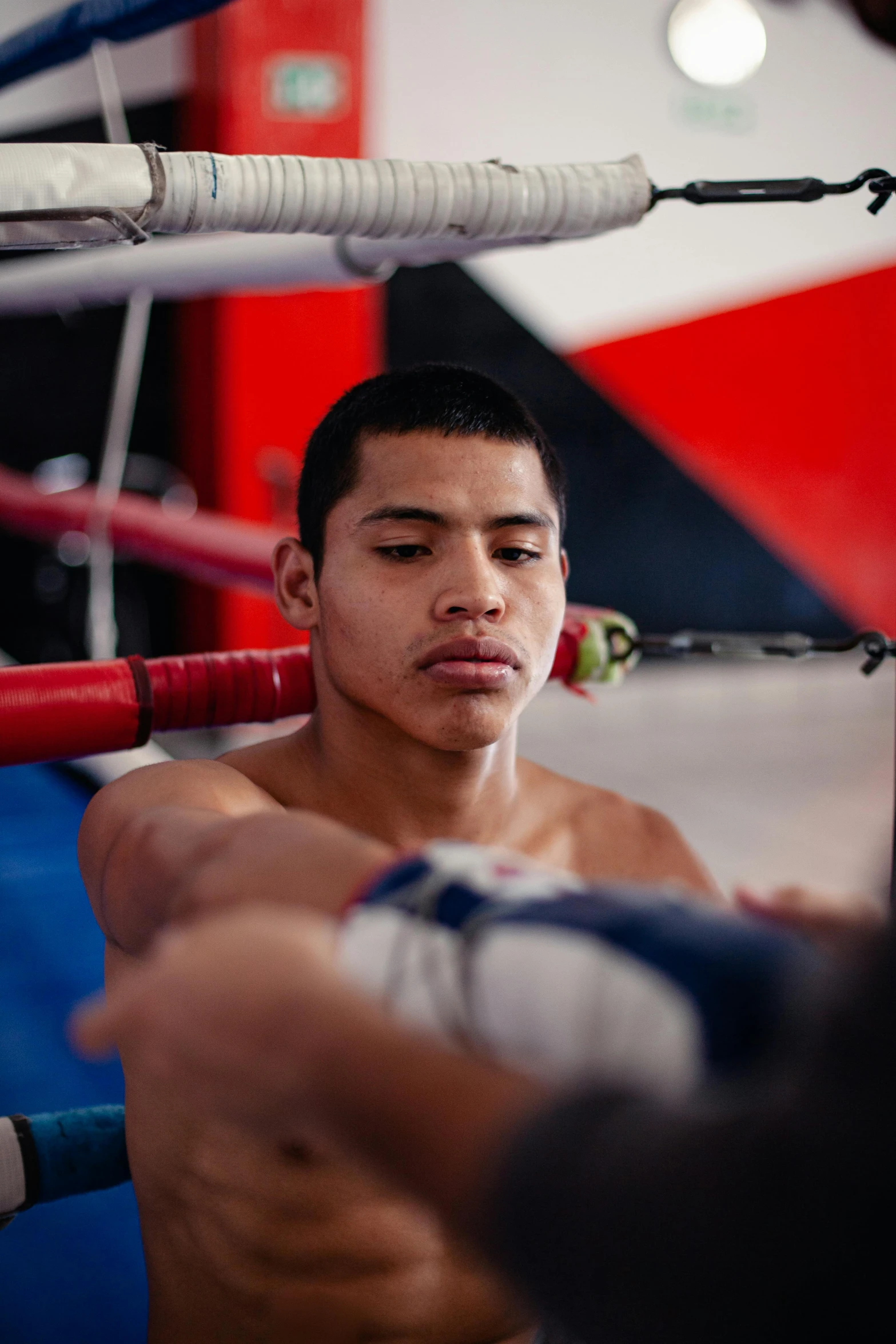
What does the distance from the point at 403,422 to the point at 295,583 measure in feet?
0.67

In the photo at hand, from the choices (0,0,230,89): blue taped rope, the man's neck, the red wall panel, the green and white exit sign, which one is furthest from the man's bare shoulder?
the red wall panel

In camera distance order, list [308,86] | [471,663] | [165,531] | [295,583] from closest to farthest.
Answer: [471,663], [295,583], [165,531], [308,86]

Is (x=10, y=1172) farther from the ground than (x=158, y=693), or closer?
closer

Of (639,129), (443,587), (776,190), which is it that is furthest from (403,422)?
(639,129)

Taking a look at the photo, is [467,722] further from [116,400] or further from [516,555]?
[116,400]

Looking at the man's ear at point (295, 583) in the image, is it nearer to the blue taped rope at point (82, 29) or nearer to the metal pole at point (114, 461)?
the blue taped rope at point (82, 29)

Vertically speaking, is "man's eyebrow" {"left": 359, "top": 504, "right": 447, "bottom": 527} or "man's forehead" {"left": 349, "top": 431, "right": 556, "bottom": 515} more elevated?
"man's forehead" {"left": 349, "top": 431, "right": 556, "bottom": 515}

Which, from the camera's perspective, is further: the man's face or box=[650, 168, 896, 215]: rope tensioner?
box=[650, 168, 896, 215]: rope tensioner

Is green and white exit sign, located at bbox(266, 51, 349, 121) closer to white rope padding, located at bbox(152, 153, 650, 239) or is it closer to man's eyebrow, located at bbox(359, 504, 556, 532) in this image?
white rope padding, located at bbox(152, 153, 650, 239)

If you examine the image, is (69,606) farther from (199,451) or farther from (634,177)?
(634,177)

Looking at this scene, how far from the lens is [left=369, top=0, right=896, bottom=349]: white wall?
394cm

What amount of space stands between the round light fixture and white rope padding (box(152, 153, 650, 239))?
377cm

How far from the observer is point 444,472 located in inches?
40.6

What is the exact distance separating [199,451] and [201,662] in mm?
2817
